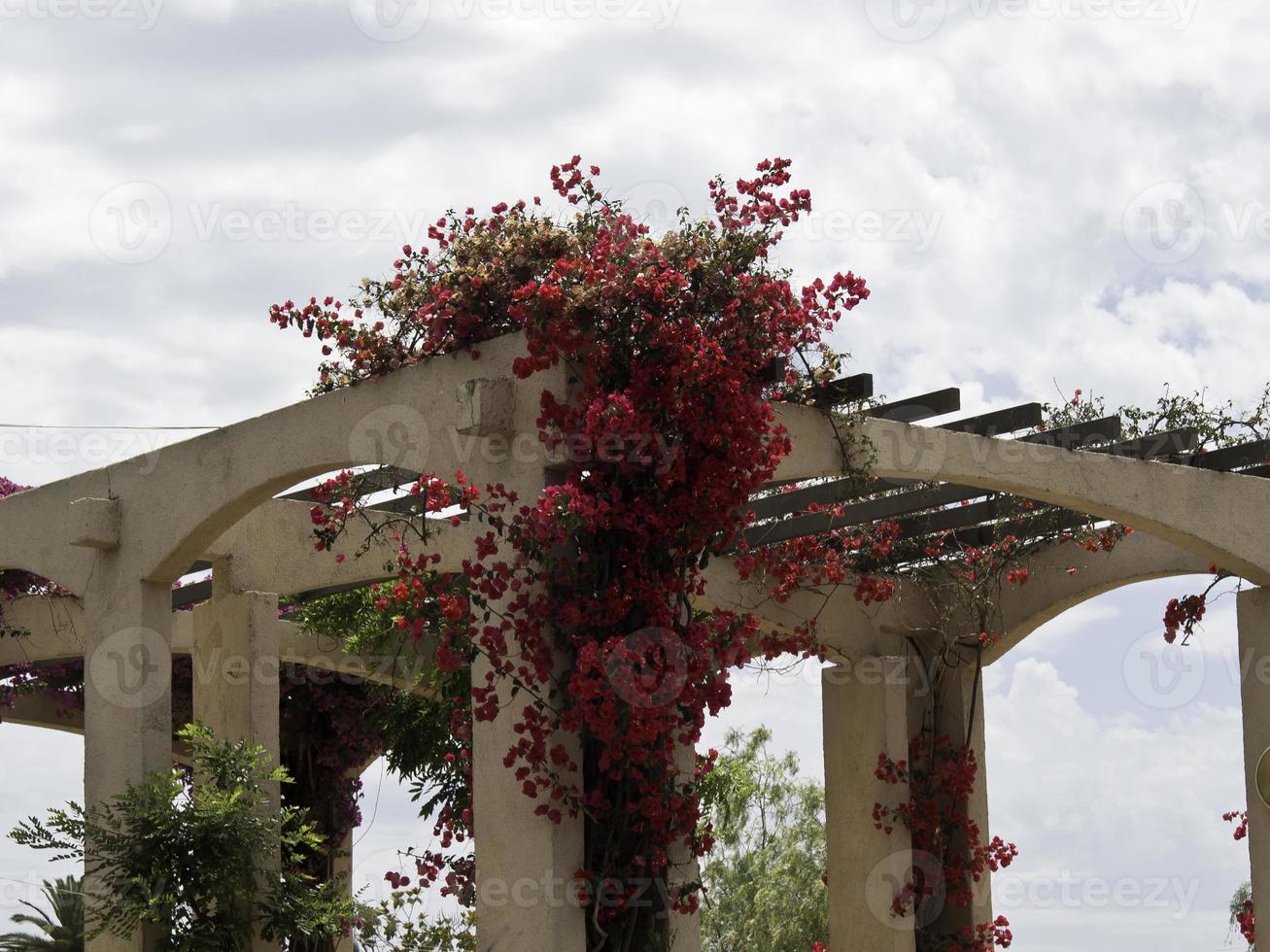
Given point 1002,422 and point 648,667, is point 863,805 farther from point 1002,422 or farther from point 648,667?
point 648,667

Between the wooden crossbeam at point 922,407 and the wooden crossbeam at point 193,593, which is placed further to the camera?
the wooden crossbeam at point 193,593

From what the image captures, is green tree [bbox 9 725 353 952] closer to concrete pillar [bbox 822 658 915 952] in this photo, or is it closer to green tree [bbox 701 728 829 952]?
concrete pillar [bbox 822 658 915 952]

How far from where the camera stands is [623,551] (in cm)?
634

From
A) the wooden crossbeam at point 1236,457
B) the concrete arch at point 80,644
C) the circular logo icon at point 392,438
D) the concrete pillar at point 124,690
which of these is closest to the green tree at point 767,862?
the concrete arch at point 80,644

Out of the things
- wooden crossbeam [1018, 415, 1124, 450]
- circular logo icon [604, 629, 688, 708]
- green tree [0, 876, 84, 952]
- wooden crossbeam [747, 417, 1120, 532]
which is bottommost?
green tree [0, 876, 84, 952]

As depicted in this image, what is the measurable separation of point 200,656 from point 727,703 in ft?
14.0

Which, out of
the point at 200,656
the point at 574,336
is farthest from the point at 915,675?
the point at 574,336

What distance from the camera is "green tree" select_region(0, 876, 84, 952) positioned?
1492cm

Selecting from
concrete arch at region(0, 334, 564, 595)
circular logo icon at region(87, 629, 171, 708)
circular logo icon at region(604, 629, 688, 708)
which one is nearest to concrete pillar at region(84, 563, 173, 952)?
circular logo icon at region(87, 629, 171, 708)

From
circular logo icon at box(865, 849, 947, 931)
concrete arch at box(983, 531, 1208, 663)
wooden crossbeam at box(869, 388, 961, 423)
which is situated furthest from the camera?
circular logo icon at box(865, 849, 947, 931)

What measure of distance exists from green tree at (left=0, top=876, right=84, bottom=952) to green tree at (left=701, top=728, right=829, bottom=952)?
21.2ft

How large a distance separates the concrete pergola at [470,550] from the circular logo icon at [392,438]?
1cm

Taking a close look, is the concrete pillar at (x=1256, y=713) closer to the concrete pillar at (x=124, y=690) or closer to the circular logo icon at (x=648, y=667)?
the circular logo icon at (x=648, y=667)

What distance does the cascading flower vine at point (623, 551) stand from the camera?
20.2ft
